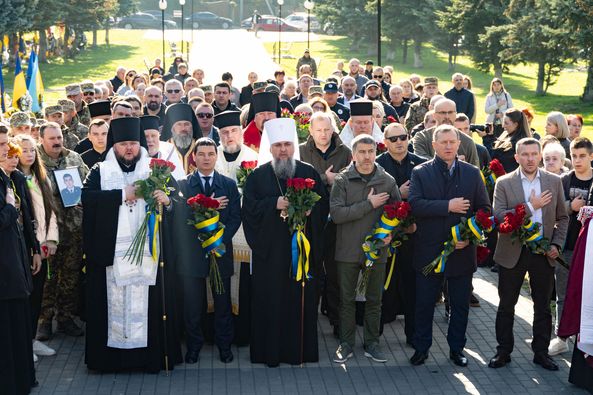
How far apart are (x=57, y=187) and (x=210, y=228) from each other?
1971 millimetres

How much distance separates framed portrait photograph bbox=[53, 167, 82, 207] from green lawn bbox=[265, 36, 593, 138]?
1923cm

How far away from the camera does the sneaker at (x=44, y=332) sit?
32.8 feet

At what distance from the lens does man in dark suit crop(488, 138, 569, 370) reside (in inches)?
359

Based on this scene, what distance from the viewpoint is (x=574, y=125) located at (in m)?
13.3

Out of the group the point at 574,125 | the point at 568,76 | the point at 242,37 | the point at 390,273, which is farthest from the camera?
the point at 242,37

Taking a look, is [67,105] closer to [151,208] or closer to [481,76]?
[151,208]

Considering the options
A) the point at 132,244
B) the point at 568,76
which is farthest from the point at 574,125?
the point at 568,76

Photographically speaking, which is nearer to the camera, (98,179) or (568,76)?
(98,179)

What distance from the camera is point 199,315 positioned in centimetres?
945

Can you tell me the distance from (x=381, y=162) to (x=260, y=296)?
6.86ft

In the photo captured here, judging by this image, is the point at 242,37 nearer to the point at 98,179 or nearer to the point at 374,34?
the point at 374,34

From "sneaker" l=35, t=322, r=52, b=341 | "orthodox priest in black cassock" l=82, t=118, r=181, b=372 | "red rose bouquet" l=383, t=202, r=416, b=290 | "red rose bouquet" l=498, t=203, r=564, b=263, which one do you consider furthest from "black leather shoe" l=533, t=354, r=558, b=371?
"sneaker" l=35, t=322, r=52, b=341

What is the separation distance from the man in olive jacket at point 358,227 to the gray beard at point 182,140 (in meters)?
2.62

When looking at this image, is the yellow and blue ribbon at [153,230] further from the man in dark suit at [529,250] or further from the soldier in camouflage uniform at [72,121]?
the soldier in camouflage uniform at [72,121]
